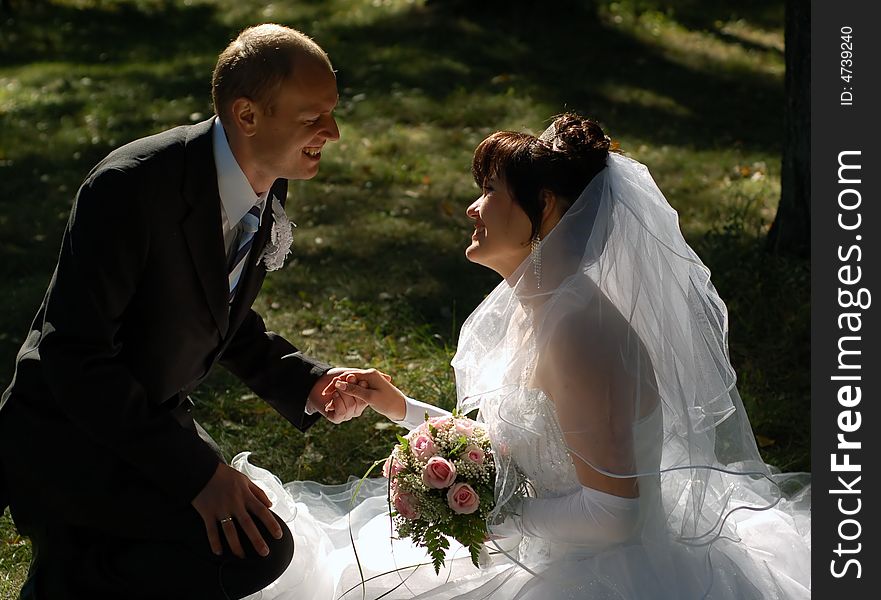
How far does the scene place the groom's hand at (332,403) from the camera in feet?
12.9

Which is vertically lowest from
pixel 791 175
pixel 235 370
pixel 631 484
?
pixel 631 484

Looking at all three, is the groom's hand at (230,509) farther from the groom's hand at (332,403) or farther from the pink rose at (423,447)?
the groom's hand at (332,403)

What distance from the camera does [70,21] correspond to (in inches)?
584

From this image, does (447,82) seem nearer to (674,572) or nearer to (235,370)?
(235,370)

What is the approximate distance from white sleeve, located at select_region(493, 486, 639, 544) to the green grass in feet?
Result: 6.16

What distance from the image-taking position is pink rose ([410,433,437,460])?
3404 mm

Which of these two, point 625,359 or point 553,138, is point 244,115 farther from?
point 625,359

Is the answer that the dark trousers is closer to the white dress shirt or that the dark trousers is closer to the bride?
the bride

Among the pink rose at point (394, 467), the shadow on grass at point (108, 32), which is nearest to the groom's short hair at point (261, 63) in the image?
the pink rose at point (394, 467)

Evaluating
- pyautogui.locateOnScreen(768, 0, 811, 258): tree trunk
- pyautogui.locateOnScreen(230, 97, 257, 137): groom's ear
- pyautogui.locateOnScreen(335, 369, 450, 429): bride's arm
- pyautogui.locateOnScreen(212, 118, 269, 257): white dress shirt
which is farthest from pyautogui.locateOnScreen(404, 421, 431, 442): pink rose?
pyautogui.locateOnScreen(768, 0, 811, 258): tree trunk

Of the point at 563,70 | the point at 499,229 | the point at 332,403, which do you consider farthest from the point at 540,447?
the point at 563,70

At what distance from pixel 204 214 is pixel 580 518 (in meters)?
1.53
